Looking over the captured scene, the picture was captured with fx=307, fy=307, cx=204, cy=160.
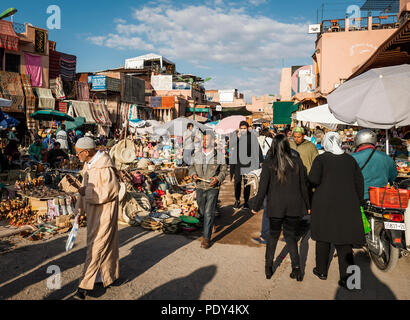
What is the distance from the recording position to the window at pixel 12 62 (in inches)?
720

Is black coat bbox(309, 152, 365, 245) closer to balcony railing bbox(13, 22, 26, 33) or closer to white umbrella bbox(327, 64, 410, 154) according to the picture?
white umbrella bbox(327, 64, 410, 154)

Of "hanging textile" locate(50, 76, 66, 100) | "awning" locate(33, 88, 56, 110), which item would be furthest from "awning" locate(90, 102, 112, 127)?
"awning" locate(33, 88, 56, 110)

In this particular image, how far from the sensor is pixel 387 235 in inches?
152

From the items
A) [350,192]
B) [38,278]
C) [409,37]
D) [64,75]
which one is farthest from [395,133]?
[64,75]

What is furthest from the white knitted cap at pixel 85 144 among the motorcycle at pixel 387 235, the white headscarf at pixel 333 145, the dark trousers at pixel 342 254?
the motorcycle at pixel 387 235

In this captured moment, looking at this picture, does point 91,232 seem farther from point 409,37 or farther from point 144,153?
point 144,153

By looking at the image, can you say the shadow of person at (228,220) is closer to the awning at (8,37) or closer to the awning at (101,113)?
the awning at (8,37)

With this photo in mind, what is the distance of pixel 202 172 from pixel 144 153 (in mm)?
8675

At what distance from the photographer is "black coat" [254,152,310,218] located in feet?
11.6

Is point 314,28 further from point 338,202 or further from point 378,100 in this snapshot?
point 338,202

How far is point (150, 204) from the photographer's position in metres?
7.21

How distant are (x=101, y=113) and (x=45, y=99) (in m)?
4.59

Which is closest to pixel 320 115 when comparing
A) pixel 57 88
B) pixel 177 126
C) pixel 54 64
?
pixel 177 126

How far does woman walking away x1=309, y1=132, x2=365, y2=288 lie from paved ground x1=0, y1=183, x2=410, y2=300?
543 millimetres
